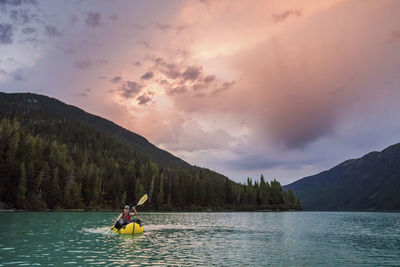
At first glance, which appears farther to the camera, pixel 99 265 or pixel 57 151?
pixel 57 151

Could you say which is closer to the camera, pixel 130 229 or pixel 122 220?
pixel 130 229

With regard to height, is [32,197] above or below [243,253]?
above

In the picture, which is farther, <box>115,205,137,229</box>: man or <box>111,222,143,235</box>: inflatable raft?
<box>115,205,137,229</box>: man

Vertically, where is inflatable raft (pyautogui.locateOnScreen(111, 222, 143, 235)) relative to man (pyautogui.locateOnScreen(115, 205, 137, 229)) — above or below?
below

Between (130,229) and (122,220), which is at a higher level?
(122,220)

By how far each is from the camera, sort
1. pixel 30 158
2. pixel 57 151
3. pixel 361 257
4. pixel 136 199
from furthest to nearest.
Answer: pixel 136 199, pixel 57 151, pixel 30 158, pixel 361 257

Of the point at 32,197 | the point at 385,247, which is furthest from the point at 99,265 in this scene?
the point at 32,197

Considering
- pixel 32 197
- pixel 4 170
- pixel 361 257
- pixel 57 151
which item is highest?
pixel 57 151

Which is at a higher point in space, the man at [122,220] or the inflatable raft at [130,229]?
the man at [122,220]

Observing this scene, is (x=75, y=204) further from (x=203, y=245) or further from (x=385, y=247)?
(x=385, y=247)

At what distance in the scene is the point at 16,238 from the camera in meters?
35.7

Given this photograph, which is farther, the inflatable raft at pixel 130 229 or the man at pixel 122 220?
the man at pixel 122 220

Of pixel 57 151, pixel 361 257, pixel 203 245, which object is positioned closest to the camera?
pixel 361 257

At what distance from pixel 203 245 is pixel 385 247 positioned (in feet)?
67.1
